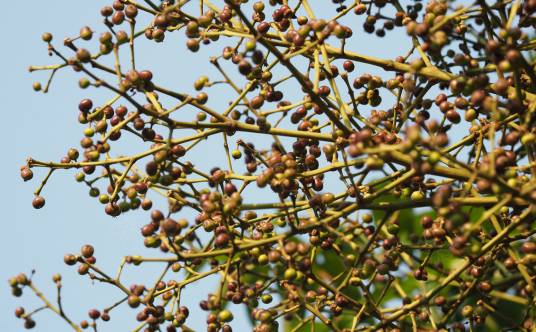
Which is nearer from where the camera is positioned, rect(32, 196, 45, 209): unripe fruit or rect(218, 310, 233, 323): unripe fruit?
rect(218, 310, 233, 323): unripe fruit

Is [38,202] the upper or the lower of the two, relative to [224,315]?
upper

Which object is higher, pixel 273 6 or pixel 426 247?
pixel 273 6

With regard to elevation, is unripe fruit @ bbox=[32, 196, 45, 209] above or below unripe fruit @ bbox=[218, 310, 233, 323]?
above

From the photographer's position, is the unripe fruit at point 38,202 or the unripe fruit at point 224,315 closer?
the unripe fruit at point 224,315

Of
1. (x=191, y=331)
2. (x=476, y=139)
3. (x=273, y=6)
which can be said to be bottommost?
(x=191, y=331)

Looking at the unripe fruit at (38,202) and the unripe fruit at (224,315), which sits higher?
the unripe fruit at (38,202)

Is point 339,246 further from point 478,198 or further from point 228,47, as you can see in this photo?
point 228,47

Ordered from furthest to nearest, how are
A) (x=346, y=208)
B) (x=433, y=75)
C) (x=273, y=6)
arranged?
(x=273, y=6)
(x=433, y=75)
(x=346, y=208)

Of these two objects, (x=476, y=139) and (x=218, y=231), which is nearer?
(x=218, y=231)

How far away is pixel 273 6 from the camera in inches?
147

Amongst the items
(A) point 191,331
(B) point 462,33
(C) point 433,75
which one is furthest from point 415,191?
(A) point 191,331

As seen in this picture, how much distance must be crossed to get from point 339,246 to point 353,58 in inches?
27.2

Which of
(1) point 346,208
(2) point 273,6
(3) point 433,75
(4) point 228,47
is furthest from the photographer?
(2) point 273,6

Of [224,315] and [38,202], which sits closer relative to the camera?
[224,315]
